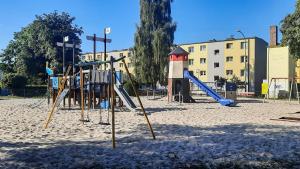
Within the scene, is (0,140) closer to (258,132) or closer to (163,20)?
(258,132)

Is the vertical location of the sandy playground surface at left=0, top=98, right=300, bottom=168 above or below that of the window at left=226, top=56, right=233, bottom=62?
below

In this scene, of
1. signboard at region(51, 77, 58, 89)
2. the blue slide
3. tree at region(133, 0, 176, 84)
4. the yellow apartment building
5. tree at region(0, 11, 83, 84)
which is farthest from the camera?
the yellow apartment building

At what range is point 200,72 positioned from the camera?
239ft

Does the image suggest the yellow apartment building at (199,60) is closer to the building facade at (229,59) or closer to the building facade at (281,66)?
the building facade at (229,59)

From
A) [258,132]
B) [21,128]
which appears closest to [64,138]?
[21,128]

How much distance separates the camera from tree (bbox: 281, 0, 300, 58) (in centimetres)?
2776

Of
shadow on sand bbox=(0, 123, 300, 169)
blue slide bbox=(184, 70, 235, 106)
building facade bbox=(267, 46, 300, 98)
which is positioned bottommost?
shadow on sand bbox=(0, 123, 300, 169)

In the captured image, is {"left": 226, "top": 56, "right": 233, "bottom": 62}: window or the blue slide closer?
the blue slide

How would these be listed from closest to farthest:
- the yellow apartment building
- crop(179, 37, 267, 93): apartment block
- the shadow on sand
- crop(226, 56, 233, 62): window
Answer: the shadow on sand < crop(179, 37, 267, 93): apartment block < crop(226, 56, 233, 62): window < the yellow apartment building

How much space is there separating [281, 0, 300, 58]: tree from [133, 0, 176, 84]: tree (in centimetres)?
1955

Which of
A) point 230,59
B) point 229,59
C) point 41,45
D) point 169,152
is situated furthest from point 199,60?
point 169,152

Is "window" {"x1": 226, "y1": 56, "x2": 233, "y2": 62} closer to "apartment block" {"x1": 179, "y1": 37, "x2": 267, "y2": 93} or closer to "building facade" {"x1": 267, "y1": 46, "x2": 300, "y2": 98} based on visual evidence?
"apartment block" {"x1": 179, "y1": 37, "x2": 267, "y2": 93}

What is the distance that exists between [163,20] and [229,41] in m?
22.6

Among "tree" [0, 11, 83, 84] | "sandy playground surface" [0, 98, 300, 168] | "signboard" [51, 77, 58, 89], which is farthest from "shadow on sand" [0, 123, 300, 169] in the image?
"tree" [0, 11, 83, 84]
